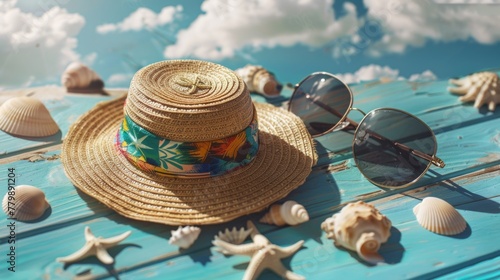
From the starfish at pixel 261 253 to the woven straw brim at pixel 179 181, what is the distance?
5.2 inches

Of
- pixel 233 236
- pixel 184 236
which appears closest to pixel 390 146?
pixel 233 236

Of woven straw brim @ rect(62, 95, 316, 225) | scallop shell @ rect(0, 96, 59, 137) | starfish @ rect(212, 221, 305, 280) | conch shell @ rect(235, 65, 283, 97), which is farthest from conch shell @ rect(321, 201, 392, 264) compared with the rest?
scallop shell @ rect(0, 96, 59, 137)

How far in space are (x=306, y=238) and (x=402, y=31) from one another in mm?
2287

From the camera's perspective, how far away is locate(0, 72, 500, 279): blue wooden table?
6.40ft

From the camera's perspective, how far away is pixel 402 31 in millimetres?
3916

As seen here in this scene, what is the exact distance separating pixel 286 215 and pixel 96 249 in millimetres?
695

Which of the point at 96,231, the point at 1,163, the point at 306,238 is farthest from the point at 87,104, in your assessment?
the point at 306,238

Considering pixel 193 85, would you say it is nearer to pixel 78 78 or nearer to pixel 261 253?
pixel 261 253

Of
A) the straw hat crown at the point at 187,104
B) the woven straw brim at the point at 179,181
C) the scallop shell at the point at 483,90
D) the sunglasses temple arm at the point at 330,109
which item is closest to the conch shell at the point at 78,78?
the woven straw brim at the point at 179,181

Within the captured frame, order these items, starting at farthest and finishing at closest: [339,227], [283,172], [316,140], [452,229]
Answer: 1. [316,140]
2. [283,172]
3. [452,229]
4. [339,227]

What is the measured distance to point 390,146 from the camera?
2.50 metres

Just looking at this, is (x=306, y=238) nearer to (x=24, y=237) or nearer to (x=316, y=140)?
(x=316, y=140)

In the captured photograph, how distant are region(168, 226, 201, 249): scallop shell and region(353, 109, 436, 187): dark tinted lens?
0.89 m

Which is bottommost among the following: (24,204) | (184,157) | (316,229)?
(316,229)
